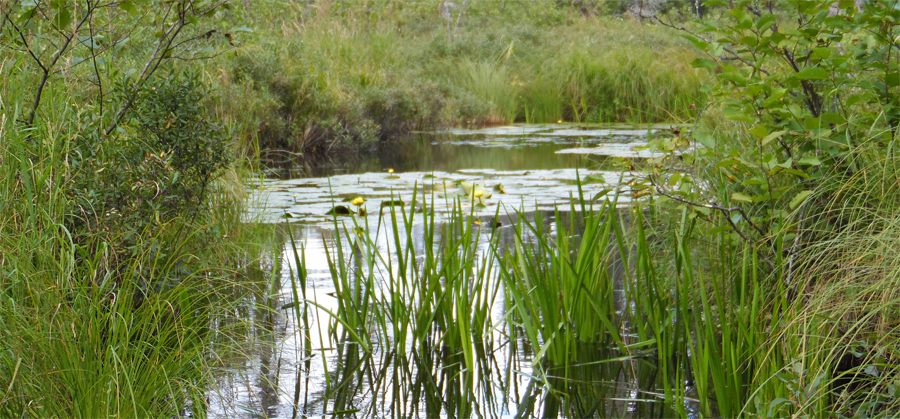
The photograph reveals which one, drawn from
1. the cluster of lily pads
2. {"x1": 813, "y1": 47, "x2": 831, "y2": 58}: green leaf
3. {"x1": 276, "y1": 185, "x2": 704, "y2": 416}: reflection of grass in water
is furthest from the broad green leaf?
the cluster of lily pads

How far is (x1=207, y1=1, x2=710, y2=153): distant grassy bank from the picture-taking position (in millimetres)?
9094

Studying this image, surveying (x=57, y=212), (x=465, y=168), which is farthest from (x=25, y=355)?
(x=465, y=168)

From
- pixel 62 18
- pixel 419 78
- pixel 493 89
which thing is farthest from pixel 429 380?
pixel 493 89

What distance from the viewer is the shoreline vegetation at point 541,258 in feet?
7.16

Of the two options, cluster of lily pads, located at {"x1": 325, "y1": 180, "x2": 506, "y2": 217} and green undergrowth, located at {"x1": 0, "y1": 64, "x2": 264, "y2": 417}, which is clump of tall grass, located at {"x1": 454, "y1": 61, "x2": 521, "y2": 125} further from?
green undergrowth, located at {"x1": 0, "y1": 64, "x2": 264, "y2": 417}

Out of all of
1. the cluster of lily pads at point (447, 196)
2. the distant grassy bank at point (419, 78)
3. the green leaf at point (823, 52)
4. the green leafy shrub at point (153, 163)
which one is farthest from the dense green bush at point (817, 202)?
the cluster of lily pads at point (447, 196)

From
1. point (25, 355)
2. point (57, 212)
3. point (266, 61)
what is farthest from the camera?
point (266, 61)

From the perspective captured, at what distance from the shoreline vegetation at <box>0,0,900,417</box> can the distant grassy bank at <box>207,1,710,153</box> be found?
0.87 meters

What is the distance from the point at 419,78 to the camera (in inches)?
489

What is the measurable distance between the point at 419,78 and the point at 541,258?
9421mm

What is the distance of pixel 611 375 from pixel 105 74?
2.66 meters

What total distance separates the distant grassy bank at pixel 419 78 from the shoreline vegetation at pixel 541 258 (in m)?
0.87

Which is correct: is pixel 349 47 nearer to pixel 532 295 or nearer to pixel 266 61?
pixel 266 61

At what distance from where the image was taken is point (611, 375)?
2.96m
